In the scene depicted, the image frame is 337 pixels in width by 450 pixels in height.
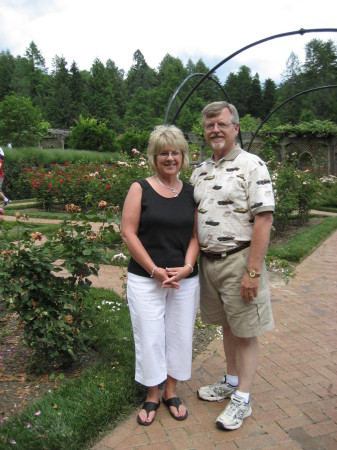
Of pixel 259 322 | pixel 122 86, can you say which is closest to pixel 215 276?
pixel 259 322

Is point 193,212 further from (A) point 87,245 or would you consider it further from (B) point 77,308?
(B) point 77,308

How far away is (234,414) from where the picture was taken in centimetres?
229

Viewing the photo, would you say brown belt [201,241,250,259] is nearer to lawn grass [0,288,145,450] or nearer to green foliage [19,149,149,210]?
lawn grass [0,288,145,450]

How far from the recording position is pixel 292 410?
8.07 ft

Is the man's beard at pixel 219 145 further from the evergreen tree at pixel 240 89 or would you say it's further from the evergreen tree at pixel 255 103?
the evergreen tree at pixel 255 103

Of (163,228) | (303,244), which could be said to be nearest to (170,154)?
(163,228)

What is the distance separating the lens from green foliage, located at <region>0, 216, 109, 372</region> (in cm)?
247

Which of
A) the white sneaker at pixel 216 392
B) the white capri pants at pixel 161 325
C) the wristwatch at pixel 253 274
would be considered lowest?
the white sneaker at pixel 216 392

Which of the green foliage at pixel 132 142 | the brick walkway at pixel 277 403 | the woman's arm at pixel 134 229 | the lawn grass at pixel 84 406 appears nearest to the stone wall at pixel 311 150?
the green foliage at pixel 132 142

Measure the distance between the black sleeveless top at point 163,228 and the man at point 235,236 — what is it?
0.11 m

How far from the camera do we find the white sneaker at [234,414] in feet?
7.42

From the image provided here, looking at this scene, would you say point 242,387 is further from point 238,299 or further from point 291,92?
point 291,92

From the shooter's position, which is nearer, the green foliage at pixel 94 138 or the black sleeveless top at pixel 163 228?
the black sleeveless top at pixel 163 228

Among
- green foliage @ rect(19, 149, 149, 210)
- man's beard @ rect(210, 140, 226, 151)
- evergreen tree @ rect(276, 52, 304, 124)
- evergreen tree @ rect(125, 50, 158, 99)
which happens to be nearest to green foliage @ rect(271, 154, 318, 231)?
green foliage @ rect(19, 149, 149, 210)
